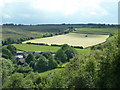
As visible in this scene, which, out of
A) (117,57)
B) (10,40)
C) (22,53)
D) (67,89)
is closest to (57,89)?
(67,89)

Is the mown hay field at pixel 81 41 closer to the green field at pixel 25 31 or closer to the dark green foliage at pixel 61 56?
the dark green foliage at pixel 61 56

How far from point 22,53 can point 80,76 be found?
171 ft

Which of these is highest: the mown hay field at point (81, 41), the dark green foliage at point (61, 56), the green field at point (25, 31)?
the green field at point (25, 31)

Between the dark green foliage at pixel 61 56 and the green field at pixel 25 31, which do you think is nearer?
the dark green foliage at pixel 61 56

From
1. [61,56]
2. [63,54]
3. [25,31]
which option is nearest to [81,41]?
[63,54]

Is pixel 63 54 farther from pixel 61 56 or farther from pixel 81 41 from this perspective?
pixel 81 41

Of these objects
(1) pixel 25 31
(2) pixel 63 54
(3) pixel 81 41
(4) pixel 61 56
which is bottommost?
(4) pixel 61 56

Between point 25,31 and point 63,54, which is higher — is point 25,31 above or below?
above

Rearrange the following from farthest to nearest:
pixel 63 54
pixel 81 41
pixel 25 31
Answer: pixel 25 31
pixel 81 41
pixel 63 54

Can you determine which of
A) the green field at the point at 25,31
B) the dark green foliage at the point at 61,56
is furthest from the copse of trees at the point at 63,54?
the green field at the point at 25,31

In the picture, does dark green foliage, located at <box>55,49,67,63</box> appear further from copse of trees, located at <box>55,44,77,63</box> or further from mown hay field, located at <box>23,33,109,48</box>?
mown hay field, located at <box>23,33,109,48</box>

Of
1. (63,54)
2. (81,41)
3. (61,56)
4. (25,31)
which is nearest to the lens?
A: (61,56)

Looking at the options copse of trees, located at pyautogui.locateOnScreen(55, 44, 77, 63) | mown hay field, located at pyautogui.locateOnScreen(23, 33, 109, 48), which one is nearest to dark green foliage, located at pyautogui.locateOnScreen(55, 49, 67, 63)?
copse of trees, located at pyautogui.locateOnScreen(55, 44, 77, 63)

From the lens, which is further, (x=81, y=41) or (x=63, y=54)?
(x=81, y=41)
